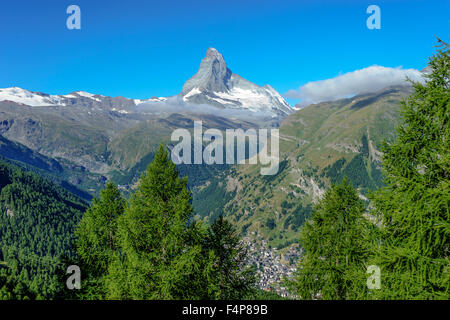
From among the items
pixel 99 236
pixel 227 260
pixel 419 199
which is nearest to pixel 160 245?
pixel 227 260

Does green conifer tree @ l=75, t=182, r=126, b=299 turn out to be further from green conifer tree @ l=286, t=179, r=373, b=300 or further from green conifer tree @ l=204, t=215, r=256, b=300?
green conifer tree @ l=286, t=179, r=373, b=300

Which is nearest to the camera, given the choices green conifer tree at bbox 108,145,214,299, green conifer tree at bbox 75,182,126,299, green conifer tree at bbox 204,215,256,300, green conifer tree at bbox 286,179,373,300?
green conifer tree at bbox 108,145,214,299

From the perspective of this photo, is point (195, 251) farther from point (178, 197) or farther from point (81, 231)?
point (81, 231)

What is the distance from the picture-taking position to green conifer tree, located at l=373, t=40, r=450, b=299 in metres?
10.0

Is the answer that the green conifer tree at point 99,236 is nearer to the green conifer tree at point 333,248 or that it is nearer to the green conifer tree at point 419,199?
the green conifer tree at point 333,248

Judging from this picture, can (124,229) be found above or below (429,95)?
below

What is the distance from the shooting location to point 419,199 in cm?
1081

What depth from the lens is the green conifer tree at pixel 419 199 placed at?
1005cm

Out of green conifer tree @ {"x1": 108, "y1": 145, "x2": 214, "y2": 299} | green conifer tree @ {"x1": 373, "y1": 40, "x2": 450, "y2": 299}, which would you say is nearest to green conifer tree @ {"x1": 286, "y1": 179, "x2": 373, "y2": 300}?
green conifer tree @ {"x1": 373, "y1": 40, "x2": 450, "y2": 299}

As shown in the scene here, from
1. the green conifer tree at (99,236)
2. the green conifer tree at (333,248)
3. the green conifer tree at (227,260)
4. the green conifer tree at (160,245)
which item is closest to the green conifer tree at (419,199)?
the green conifer tree at (333,248)

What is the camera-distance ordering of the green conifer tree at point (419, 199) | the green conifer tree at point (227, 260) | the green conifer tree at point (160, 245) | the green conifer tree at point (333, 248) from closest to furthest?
the green conifer tree at point (419, 199)
the green conifer tree at point (160, 245)
the green conifer tree at point (333, 248)
the green conifer tree at point (227, 260)
